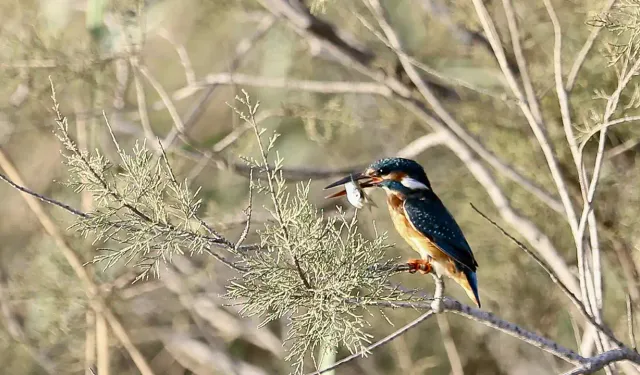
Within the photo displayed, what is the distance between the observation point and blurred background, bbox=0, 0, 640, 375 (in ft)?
8.80

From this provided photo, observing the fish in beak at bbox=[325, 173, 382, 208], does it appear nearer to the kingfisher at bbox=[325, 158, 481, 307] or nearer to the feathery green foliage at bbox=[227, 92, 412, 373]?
the kingfisher at bbox=[325, 158, 481, 307]

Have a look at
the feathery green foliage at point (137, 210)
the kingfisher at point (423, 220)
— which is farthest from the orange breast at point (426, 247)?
the feathery green foliage at point (137, 210)

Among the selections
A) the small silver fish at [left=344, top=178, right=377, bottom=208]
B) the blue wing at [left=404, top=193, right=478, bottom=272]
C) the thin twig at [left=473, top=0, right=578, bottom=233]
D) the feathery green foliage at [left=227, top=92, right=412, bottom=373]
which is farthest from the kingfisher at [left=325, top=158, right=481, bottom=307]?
the feathery green foliage at [left=227, top=92, right=412, bottom=373]

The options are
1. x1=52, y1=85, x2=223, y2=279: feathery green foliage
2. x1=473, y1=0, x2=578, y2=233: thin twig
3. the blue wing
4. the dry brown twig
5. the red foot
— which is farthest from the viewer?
the dry brown twig

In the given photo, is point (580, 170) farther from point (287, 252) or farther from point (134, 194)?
point (134, 194)

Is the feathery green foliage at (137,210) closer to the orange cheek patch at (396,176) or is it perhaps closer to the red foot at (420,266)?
the red foot at (420,266)

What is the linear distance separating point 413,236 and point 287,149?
2.30 m

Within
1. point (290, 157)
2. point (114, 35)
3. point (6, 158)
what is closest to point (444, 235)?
point (6, 158)

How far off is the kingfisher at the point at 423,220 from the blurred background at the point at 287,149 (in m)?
0.31

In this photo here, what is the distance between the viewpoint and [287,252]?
130 cm

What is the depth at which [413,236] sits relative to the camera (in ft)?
6.46

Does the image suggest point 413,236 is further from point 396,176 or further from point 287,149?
point 287,149

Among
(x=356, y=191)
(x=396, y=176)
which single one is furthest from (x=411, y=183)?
(x=356, y=191)

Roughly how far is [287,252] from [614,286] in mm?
2175
